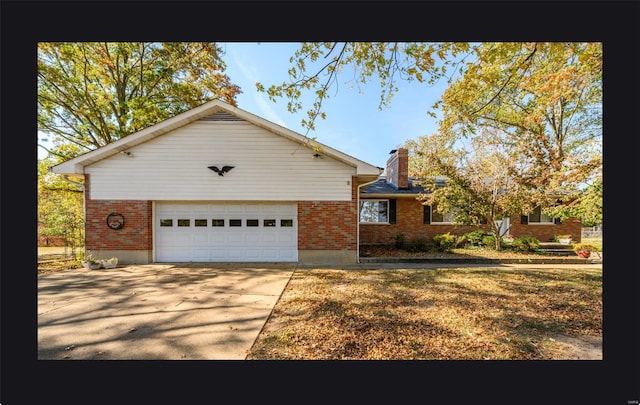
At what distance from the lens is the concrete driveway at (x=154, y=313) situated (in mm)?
2918

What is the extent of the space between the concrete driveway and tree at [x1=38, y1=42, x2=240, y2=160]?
9238 millimetres

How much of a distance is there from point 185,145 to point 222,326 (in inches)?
267

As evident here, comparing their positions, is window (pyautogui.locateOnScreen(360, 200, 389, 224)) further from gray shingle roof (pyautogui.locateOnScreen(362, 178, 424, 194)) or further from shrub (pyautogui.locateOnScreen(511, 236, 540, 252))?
shrub (pyautogui.locateOnScreen(511, 236, 540, 252))

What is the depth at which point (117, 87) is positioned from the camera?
1232 cm

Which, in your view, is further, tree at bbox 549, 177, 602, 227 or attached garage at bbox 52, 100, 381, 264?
attached garage at bbox 52, 100, 381, 264

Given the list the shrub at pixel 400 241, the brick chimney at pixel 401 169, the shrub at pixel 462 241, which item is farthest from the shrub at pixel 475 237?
the brick chimney at pixel 401 169

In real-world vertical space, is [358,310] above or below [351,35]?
below

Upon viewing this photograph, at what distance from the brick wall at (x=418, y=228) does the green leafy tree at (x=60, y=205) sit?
13120 mm

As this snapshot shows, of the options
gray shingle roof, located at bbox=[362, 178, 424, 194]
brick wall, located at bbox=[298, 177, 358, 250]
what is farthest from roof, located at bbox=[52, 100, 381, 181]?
gray shingle roof, located at bbox=[362, 178, 424, 194]

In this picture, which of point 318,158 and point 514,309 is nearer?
point 514,309

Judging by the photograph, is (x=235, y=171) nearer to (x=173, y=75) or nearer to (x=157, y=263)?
(x=157, y=263)

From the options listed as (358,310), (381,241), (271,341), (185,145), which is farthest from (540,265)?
(185,145)

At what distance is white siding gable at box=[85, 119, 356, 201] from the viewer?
8031mm
